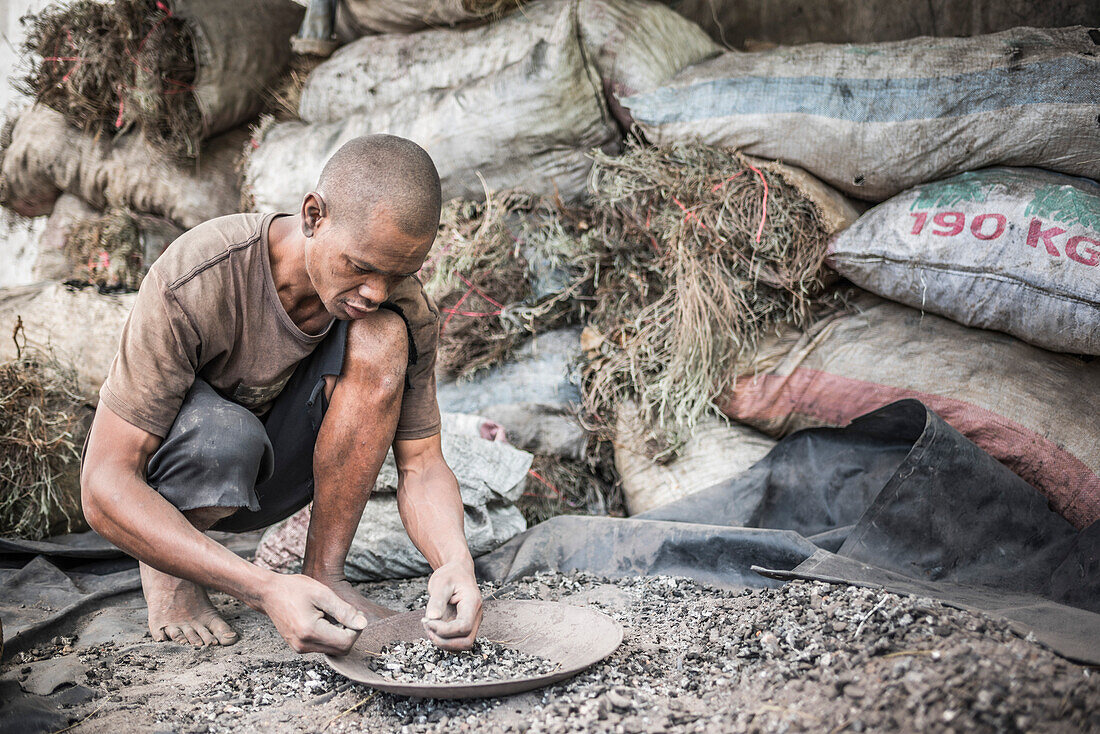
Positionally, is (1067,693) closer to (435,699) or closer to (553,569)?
(435,699)

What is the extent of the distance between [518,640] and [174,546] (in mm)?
670

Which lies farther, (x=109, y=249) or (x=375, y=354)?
(x=109, y=249)

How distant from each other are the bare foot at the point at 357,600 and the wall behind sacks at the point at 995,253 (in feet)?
5.31

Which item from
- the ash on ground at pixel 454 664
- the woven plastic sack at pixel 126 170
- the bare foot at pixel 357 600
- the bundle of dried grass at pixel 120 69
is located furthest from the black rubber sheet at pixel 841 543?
the bundle of dried grass at pixel 120 69

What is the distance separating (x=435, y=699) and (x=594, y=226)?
6.17 ft

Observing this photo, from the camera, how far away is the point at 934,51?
7.89 feet

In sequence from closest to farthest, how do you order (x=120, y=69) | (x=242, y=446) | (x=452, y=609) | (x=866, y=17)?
1. (x=452, y=609)
2. (x=242, y=446)
3. (x=866, y=17)
4. (x=120, y=69)

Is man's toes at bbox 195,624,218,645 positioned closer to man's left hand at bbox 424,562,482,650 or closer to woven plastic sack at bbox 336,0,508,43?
man's left hand at bbox 424,562,482,650

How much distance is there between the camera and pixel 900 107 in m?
2.38

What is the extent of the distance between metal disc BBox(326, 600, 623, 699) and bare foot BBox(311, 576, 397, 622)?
20 cm

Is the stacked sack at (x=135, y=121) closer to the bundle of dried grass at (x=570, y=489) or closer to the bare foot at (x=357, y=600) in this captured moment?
the bundle of dried grass at (x=570, y=489)

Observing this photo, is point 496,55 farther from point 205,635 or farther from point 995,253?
point 205,635

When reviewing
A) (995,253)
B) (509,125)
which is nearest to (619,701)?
(995,253)

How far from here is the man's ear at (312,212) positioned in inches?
62.4
